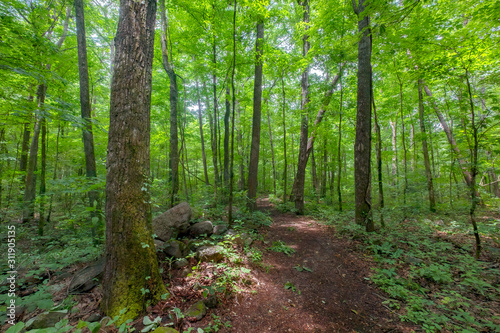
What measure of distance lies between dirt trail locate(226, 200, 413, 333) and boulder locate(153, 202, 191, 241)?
224 cm

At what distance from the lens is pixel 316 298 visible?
3172 mm

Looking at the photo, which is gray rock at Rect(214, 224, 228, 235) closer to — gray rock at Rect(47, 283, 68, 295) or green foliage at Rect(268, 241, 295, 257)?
green foliage at Rect(268, 241, 295, 257)

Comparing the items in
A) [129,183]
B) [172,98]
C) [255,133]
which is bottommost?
[129,183]

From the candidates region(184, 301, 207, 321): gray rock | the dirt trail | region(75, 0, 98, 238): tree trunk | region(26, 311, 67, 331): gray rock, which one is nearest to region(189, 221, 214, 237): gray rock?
→ the dirt trail

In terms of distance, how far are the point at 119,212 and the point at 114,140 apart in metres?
1.02

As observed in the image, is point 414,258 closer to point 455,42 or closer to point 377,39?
point 455,42

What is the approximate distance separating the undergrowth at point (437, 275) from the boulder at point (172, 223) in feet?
14.4

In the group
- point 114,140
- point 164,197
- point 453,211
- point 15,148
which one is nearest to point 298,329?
point 114,140

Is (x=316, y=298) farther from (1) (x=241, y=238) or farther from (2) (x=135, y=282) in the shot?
(2) (x=135, y=282)

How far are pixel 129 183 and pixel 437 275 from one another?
17.8ft

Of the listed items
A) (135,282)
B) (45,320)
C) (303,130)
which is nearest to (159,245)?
(135,282)

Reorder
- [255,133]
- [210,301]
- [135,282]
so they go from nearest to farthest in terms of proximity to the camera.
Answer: [135,282]
[210,301]
[255,133]

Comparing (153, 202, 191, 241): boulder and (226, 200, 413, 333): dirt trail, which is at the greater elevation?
(153, 202, 191, 241): boulder

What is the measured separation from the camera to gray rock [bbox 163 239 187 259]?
12.7 ft
